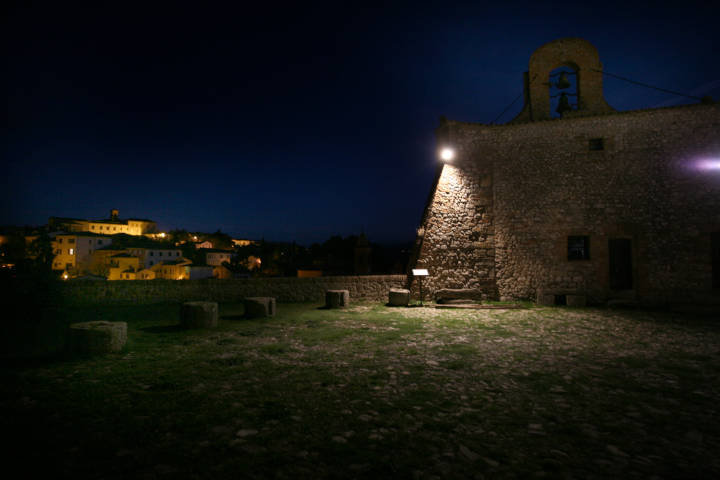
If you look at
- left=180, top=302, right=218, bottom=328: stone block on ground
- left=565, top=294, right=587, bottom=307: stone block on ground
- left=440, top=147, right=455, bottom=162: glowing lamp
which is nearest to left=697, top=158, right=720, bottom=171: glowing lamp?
left=565, top=294, right=587, bottom=307: stone block on ground

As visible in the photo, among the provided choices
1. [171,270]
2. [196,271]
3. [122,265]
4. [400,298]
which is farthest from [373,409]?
[122,265]

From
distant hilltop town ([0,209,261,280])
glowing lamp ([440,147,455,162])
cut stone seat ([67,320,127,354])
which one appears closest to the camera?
cut stone seat ([67,320,127,354])

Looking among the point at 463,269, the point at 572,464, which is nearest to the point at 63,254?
the point at 463,269

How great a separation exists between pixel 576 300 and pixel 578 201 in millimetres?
4187

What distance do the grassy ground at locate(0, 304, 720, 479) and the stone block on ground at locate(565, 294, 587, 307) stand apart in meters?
5.26

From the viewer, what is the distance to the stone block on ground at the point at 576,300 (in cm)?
1253

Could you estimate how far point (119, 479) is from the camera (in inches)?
97.9

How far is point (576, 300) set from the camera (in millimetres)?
12555

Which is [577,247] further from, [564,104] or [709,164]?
[564,104]

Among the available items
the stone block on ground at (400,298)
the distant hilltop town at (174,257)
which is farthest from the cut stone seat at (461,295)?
the distant hilltop town at (174,257)

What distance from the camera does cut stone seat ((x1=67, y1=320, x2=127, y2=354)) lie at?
5988mm

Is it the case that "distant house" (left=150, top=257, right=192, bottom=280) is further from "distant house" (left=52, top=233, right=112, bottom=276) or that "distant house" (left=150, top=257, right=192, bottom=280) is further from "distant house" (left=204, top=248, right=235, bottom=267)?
"distant house" (left=52, top=233, right=112, bottom=276)

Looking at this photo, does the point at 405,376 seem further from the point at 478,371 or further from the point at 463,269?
the point at 463,269

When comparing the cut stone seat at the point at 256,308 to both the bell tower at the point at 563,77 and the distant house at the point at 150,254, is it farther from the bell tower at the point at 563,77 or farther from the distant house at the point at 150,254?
the distant house at the point at 150,254
